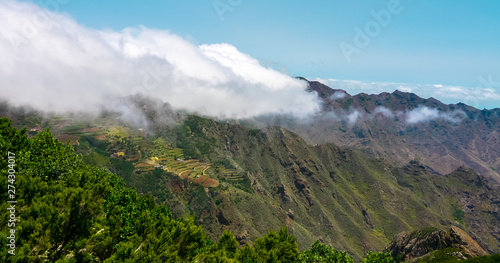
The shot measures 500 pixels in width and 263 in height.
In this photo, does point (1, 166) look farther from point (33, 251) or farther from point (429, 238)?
point (429, 238)

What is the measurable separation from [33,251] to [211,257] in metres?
25.6

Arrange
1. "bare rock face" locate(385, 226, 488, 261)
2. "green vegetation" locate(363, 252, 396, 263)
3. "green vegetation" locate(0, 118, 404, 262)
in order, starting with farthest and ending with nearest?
"bare rock face" locate(385, 226, 488, 261)
"green vegetation" locate(363, 252, 396, 263)
"green vegetation" locate(0, 118, 404, 262)

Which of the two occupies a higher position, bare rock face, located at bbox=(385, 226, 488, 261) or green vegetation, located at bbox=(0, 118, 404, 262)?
green vegetation, located at bbox=(0, 118, 404, 262)

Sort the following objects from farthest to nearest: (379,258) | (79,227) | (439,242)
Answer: (439,242) → (379,258) → (79,227)

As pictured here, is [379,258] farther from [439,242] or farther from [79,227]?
[439,242]

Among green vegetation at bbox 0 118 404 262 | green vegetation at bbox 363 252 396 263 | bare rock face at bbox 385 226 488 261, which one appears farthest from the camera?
bare rock face at bbox 385 226 488 261

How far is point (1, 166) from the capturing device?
161 feet

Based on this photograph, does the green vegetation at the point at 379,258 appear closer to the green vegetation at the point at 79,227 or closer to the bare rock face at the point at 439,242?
the green vegetation at the point at 79,227

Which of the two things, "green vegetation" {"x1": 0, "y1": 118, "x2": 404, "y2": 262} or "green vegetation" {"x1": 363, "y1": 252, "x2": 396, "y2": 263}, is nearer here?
"green vegetation" {"x1": 0, "y1": 118, "x2": 404, "y2": 262}

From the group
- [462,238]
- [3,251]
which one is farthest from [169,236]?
[462,238]

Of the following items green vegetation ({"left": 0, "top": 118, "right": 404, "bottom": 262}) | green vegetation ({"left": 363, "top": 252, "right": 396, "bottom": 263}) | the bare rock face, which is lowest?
the bare rock face

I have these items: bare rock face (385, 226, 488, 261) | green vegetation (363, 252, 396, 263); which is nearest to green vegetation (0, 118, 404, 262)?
green vegetation (363, 252, 396, 263)

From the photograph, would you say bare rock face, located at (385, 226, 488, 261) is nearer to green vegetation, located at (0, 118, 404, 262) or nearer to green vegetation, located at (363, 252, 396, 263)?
green vegetation, located at (363, 252, 396, 263)

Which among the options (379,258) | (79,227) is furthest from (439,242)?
(79,227)
